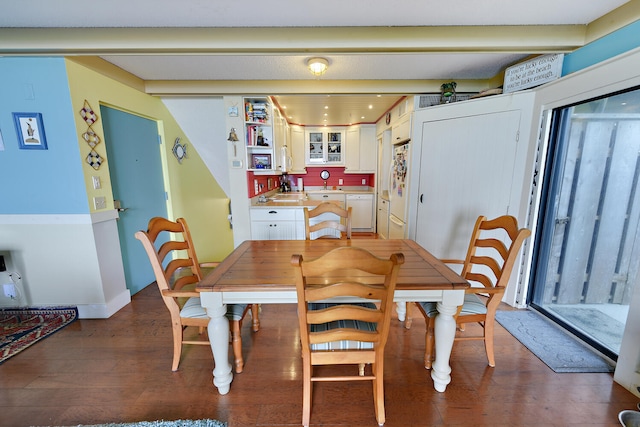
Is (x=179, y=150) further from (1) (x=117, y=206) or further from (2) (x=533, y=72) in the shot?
(2) (x=533, y=72)

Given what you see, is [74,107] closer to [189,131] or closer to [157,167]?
[157,167]

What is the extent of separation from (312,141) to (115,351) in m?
4.52

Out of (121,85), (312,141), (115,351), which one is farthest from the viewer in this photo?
(312,141)

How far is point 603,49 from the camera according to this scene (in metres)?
1.71

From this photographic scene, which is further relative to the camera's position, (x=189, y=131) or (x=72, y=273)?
(x=189, y=131)

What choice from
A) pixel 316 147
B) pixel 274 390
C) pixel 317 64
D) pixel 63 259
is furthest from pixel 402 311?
pixel 316 147

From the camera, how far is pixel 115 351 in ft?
5.95

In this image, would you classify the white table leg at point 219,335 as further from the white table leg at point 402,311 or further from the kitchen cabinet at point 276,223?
the kitchen cabinet at point 276,223

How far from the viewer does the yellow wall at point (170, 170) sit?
6.75 feet

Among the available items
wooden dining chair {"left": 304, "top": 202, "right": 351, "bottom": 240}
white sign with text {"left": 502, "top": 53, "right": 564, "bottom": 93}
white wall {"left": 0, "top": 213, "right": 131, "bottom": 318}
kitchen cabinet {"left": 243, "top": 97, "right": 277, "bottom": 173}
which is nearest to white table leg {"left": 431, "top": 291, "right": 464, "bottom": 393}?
wooden dining chair {"left": 304, "top": 202, "right": 351, "bottom": 240}

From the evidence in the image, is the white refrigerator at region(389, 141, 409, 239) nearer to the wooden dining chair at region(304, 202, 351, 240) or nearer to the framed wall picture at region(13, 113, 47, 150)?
the wooden dining chair at region(304, 202, 351, 240)

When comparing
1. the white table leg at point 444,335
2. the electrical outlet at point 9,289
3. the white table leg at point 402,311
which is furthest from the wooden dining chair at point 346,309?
the electrical outlet at point 9,289

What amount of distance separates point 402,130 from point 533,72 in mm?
1396

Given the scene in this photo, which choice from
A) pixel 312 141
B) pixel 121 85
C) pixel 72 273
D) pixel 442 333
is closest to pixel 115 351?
pixel 72 273
